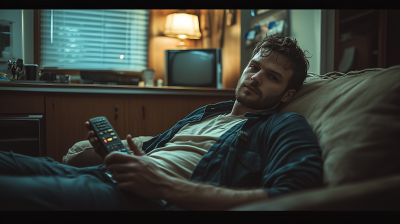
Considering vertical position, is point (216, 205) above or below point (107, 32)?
below

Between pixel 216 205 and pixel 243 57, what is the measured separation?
2100 mm

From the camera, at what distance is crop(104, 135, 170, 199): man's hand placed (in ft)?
2.08

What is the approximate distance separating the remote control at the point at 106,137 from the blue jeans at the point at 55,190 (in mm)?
104

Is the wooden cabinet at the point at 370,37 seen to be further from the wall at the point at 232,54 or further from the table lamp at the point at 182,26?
the table lamp at the point at 182,26

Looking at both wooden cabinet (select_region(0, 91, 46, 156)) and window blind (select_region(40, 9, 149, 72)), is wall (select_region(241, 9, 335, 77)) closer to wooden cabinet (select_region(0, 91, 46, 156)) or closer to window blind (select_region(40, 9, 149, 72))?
window blind (select_region(40, 9, 149, 72))

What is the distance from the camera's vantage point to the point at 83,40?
2.69 m

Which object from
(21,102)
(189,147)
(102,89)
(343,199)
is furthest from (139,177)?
(21,102)

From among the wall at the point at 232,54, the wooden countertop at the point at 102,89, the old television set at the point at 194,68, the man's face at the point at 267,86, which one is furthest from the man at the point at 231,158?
the wall at the point at 232,54

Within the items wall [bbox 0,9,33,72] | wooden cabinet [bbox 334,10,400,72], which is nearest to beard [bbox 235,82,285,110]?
wooden cabinet [bbox 334,10,400,72]

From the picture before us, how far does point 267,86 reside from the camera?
108cm

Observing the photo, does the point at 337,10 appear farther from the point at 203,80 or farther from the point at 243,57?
the point at 203,80

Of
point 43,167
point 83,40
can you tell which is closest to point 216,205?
point 43,167

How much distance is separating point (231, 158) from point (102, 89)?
1495 mm

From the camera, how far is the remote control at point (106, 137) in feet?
2.81
